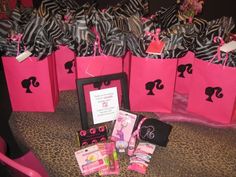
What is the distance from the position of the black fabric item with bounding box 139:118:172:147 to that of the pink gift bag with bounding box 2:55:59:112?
0.45 meters

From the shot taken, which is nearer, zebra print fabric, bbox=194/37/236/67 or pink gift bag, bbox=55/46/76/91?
zebra print fabric, bbox=194/37/236/67

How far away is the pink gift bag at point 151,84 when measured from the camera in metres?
1.08

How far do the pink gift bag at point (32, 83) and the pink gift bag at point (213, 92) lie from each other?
2.11 ft

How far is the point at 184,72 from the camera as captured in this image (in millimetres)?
1242

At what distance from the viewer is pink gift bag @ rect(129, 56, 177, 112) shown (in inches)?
42.6

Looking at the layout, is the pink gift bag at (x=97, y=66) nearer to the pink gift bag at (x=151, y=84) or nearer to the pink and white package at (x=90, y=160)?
the pink gift bag at (x=151, y=84)

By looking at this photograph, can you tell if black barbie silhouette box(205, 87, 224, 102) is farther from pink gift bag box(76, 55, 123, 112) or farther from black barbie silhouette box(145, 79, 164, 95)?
pink gift bag box(76, 55, 123, 112)

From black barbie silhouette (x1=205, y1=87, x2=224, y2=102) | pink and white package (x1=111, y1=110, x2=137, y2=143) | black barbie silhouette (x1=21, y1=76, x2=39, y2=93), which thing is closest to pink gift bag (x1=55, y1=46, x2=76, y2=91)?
black barbie silhouette (x1=21, y1=76, x2=39, y2=93)

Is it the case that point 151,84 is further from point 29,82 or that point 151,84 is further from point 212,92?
point 29,82

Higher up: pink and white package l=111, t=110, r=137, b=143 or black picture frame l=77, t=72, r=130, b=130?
black picture frame l=77, t=72, r=130, b=130

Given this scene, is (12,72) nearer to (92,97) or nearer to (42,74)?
(42,74)

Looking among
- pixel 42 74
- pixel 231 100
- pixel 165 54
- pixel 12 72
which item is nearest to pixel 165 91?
pixel 165 54

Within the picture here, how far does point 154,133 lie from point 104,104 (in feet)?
0.80

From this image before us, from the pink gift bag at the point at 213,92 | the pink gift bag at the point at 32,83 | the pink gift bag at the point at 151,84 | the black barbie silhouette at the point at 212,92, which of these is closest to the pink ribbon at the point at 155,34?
the pink gift bag at the point at 151,84
